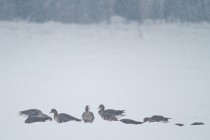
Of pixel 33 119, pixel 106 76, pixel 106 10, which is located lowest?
pixel 33 119

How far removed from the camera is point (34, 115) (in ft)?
13.5

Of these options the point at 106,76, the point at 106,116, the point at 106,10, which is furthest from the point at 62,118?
the point at 106,10

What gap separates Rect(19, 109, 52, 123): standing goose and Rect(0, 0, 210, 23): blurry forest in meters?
2.72

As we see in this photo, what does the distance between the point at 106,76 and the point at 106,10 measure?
67.6 inches

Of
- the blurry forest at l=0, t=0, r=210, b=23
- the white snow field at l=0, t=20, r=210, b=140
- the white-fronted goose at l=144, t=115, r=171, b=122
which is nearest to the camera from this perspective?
the white snow field at l=0, t=20, r=210, b=140

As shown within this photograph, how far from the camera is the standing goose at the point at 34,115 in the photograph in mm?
4004

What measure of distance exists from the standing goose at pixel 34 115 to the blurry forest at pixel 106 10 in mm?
2719

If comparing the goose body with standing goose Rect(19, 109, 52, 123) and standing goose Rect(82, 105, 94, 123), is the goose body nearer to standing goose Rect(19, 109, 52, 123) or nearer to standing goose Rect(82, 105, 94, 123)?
standing goose Rect(82, 105, 94, 123)

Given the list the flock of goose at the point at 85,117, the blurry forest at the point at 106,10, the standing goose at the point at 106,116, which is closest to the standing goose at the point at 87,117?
the flock of goose at the point at 85,117

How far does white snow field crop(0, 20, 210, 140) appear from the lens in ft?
13.0

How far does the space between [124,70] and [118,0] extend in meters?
1.61

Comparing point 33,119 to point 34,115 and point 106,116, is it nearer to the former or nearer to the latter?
point 34,115

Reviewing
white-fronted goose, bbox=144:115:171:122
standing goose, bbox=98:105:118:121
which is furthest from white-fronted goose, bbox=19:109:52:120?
white-fronted goose, bbox=144:115:171:122

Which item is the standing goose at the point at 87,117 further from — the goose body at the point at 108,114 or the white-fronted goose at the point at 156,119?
the white-fronted goose at the point at 156,119
